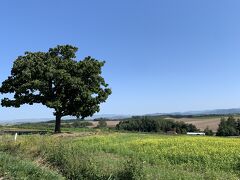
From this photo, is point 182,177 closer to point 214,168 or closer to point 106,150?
point 214,168

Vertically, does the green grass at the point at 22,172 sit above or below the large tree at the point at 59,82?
below

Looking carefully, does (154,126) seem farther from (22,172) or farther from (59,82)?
(22,172)

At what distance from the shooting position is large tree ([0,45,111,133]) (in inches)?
1553

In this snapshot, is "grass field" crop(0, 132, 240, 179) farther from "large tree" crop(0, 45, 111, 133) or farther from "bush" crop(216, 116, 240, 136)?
"bush" crop(216, 116, 240, 136)

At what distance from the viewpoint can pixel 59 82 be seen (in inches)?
1587

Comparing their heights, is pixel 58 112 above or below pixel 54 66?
below

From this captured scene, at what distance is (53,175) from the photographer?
42.7 feet

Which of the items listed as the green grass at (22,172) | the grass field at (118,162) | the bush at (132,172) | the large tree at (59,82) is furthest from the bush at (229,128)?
the bush at (132,172)

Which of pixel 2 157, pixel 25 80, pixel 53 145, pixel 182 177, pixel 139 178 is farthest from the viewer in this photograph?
pixel 25 80

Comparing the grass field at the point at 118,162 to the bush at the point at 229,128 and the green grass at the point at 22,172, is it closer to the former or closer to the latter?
the green grass at the point at 22,172

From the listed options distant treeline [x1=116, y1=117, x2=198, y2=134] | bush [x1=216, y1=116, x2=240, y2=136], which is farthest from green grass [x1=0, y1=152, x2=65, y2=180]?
distant treeline [x1=116, y1=117, x2=198, y2=134]

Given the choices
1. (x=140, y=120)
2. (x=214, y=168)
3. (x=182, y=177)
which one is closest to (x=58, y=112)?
(x=214, y=168)

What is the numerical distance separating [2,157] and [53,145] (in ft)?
9.76

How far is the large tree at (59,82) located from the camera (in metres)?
39.4
